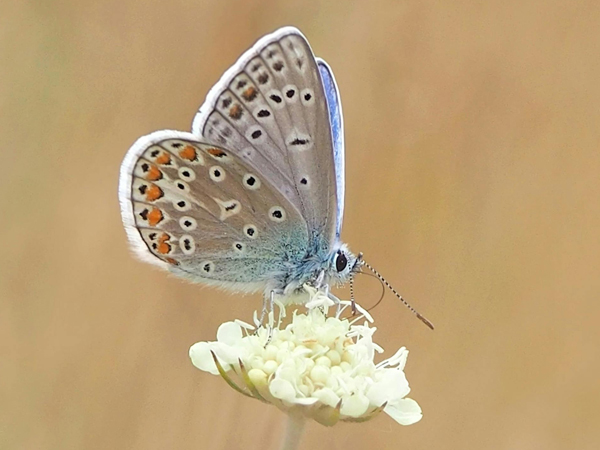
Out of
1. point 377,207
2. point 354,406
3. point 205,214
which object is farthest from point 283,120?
point 377,207

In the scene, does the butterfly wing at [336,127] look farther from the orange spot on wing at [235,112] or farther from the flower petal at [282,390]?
the flower petal at [282,390]

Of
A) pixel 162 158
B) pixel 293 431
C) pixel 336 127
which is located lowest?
pixel 293 431

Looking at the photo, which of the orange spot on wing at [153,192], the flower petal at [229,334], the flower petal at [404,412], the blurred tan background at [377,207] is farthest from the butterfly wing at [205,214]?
the blurred tan background at [377,207]

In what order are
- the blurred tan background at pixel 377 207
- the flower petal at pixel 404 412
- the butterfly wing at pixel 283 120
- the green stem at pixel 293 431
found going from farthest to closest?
the blurred tan background at pixel 377 207 < the butterfly wing at pixel 283 120 < the flower petal at pixel 404 412 < the green stem at pixel 293 431

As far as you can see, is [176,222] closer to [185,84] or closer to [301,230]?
[301,230]

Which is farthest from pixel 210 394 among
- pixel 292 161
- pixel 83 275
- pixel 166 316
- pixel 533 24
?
pixel 533 24

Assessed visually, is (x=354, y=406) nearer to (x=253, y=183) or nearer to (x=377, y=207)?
(x=253, y=183)
